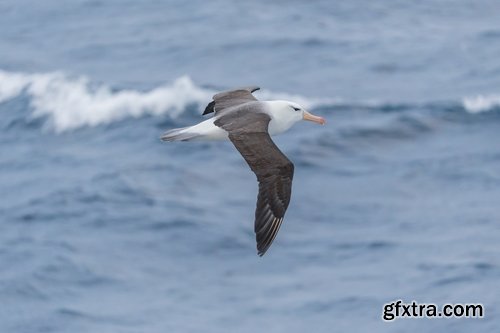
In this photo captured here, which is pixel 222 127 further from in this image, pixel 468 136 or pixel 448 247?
pixel 468 136

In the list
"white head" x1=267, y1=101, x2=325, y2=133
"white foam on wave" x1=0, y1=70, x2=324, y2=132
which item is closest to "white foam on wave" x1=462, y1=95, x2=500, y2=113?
"white foam on wave" x1=0, y1=70, x2=324, y2=132

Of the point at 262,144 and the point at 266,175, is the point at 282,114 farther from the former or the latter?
the point at 266,175

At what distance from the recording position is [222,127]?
1711 centimetres

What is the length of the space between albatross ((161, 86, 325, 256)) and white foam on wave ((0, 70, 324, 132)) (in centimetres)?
1643

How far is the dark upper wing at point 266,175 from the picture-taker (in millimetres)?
16547

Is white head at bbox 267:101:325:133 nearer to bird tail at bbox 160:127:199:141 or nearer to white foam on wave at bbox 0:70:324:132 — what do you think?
bird tail at bbox 160:127:199:141

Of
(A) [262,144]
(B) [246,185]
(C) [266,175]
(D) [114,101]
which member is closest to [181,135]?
Result: (A) [262,144]

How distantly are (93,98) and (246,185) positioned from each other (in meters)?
6.48

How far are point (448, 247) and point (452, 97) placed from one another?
22.2ft

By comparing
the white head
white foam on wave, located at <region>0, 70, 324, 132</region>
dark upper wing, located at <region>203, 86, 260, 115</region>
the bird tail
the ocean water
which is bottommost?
the ocean water

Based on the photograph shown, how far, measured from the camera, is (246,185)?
3123 centimetres

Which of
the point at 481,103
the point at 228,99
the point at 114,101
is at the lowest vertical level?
the point at 481,103

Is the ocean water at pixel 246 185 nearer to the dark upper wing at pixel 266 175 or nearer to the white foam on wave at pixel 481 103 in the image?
the white foam on wave at pixel 481 103

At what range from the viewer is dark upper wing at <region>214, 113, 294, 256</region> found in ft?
54.3
